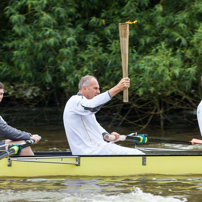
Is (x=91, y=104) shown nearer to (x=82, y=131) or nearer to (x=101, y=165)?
(x=82, y=131)

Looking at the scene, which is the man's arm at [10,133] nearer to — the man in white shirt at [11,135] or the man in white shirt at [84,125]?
the man in white shirt at [11,135]

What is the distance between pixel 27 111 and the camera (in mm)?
19391

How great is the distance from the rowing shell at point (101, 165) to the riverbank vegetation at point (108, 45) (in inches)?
162

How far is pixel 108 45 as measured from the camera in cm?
1252

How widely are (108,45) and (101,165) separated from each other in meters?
5.48

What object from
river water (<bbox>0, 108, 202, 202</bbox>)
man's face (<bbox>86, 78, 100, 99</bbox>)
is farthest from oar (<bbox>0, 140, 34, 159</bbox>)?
man's face (<bbox>86, 78, 100, 99</bbox>)

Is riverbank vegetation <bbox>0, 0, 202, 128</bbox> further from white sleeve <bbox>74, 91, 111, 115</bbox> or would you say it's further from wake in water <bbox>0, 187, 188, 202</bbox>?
wake in water <bbox>0, 187, 188, 202</bbox>

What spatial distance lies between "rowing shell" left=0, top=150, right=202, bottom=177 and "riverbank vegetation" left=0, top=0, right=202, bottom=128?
13.5 ft

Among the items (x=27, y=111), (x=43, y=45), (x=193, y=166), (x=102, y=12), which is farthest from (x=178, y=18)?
(x=27, y=111)

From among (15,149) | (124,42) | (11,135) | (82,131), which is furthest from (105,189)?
(124,42)

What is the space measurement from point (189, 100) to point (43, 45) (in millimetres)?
4256

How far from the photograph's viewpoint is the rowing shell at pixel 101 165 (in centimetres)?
757

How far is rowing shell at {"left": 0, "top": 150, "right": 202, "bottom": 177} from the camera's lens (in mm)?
7574

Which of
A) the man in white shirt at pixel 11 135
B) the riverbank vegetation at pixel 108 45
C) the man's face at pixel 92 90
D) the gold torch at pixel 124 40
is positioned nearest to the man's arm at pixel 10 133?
the man in white shirt at pixel 11 135
